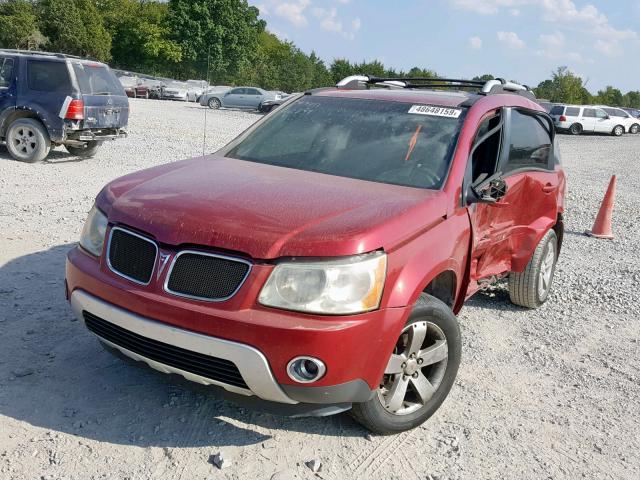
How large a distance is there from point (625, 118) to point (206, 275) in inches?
1604

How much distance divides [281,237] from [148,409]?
1335mm

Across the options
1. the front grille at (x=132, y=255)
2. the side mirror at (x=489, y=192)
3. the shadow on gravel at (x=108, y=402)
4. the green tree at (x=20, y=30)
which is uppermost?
the green tree at (x=20, y=30)

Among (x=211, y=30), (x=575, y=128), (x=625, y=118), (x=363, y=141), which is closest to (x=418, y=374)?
(x=363, y=141)

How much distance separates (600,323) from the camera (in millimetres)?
5352

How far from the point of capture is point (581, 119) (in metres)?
35.2

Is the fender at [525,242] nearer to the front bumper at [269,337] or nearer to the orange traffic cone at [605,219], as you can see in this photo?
the front bumper at [269,337]

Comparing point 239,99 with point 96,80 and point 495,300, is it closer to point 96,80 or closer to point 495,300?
point 96,80

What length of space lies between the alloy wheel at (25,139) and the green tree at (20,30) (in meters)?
48.9

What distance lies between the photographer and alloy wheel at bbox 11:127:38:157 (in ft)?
36.0

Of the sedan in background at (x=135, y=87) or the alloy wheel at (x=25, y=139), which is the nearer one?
the alloy wheel at (x=25, y=139)

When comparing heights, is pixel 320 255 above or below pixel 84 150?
above

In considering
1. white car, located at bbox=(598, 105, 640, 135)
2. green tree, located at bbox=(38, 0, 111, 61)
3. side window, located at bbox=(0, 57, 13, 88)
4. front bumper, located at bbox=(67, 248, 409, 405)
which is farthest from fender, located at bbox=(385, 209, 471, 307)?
green tree, located at bbox=(38, 0, 111, 61)

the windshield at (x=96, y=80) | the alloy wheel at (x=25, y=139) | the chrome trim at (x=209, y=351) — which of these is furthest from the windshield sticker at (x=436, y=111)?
the alloy wheel at (x=25, y=139)

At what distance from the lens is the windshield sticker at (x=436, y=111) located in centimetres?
405
